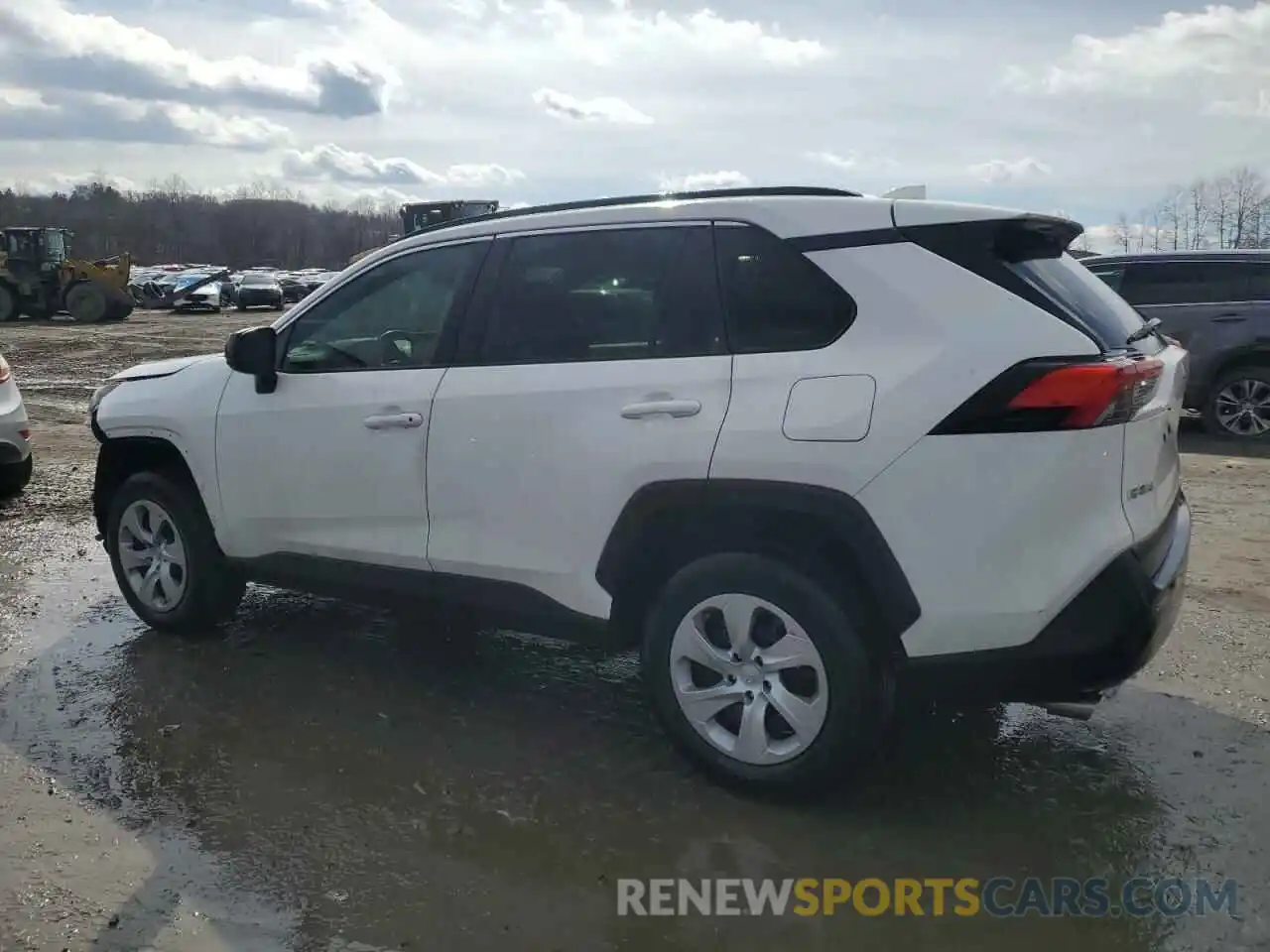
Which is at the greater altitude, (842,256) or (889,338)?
(842,256)

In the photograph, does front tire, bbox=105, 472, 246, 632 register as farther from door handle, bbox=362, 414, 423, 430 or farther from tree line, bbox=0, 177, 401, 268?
tree line, bbox=0, 177, 401, 268

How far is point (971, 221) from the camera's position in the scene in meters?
3.21

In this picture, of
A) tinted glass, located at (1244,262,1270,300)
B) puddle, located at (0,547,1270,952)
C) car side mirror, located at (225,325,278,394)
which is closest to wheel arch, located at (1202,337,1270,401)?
tinted glass, located at (1244,262,1270,300)

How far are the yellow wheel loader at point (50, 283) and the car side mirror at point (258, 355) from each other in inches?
1201

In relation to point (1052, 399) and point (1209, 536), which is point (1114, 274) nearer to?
point (1209, 536)

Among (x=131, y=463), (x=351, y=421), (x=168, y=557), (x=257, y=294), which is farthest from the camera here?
(x=257, y=294)

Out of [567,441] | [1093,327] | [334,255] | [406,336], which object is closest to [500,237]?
[406,336]

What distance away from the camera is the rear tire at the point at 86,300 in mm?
31297

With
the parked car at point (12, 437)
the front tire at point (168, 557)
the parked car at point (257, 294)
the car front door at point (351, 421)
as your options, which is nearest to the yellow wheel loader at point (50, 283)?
the parked car at point (257, 294)

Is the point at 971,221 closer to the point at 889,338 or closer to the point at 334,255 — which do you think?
the point at 889,338

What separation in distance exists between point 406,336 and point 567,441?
945 millimetres

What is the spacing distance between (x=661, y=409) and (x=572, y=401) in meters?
0.35

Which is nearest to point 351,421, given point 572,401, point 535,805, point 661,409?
point 572,401

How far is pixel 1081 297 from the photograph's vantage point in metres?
3.30
